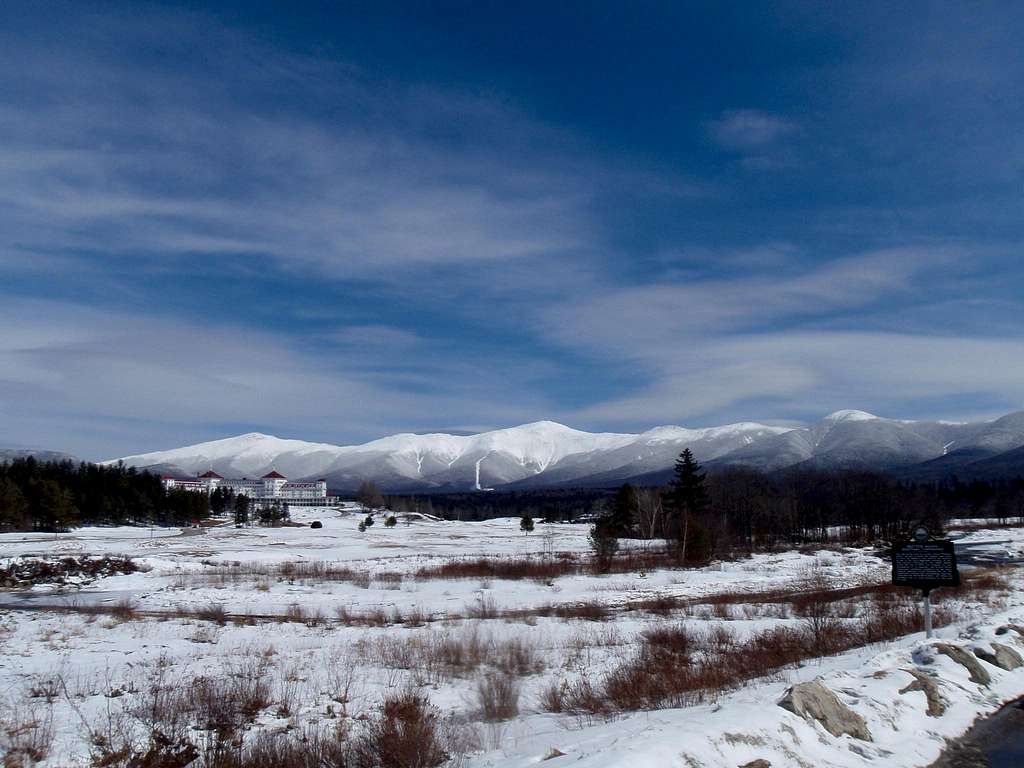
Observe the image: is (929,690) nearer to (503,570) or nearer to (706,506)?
(503,570)

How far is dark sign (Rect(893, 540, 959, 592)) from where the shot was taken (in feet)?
45.3

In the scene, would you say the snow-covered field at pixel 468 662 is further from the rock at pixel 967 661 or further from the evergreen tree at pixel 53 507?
the evergreen tree at pixel 53 507

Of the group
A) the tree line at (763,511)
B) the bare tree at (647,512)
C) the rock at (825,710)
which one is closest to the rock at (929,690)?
the rock at (825,710)

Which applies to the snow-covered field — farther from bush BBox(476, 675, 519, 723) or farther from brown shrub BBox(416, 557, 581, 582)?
brown shrub BBox(416, 557, 581, 582)

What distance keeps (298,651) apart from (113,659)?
384 centimetres

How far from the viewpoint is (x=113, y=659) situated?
1596 centimetres

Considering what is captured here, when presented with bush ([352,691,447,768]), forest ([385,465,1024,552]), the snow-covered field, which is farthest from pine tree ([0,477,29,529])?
bush ([352,691,447,768])

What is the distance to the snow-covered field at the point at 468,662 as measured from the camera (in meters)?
7.54

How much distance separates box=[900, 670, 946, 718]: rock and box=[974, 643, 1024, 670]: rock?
2.19 m

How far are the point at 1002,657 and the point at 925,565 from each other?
112 inches

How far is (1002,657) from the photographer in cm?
1134

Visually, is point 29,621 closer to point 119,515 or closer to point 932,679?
point 932,679

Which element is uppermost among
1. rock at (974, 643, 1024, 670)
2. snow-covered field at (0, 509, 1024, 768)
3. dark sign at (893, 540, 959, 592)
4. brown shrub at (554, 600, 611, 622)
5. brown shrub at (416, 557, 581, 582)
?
dark sign at (893, 540, 959, 592)

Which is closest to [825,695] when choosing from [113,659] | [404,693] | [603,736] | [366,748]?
[603,736]
